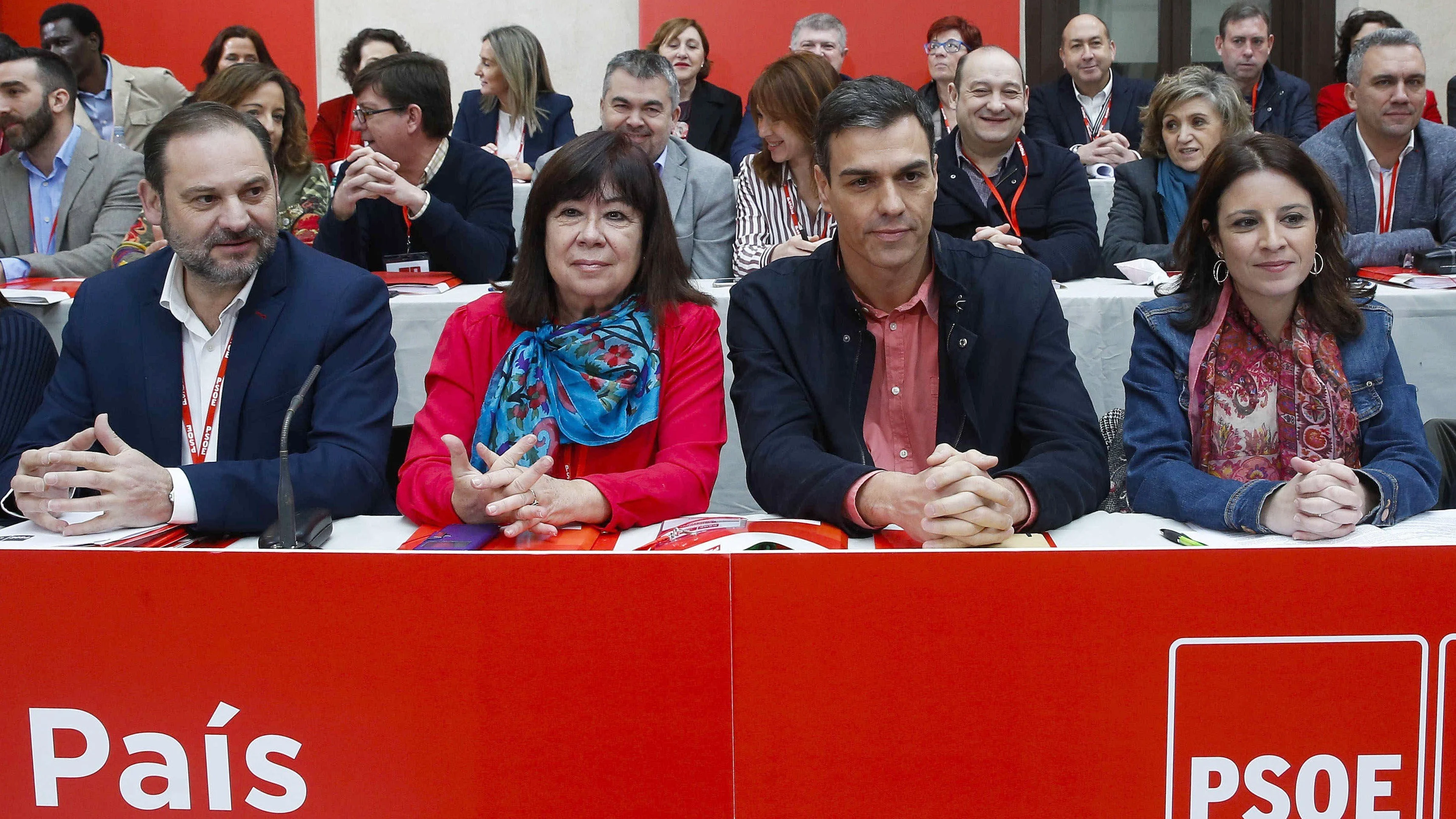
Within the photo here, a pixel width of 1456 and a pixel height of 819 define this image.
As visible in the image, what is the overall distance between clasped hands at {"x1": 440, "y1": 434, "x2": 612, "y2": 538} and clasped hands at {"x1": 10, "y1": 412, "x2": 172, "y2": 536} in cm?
43

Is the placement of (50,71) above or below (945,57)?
below

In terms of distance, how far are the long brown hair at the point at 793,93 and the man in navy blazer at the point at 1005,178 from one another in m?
0.46

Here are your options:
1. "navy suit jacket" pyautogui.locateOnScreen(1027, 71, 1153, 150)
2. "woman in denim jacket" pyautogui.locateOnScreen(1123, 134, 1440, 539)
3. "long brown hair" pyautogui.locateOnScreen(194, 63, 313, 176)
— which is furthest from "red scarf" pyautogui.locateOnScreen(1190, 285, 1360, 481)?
"navy suit jacket" pyautogui.locateOnScreen(1027, 71, 1153, 150)

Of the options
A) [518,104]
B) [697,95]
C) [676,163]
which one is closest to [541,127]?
[518,104]

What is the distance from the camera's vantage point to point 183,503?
5.66 ft

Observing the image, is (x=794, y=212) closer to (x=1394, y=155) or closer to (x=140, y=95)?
(x=1394, y=155)

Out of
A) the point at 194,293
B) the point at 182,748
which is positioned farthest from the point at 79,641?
the point at 194,293

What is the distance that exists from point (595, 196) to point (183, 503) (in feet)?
2.79

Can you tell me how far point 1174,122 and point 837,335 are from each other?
2.61m

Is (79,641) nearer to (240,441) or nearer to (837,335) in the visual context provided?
(240,441)

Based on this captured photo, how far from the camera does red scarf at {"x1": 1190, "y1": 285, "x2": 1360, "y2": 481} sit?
1969 millimetres

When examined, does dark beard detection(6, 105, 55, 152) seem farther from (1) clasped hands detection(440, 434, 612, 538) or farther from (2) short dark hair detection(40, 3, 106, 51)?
(1) clasped hands detection(440, 434, 612, 538)

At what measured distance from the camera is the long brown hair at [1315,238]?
6.63 ft

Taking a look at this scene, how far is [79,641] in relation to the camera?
1.40 metres
